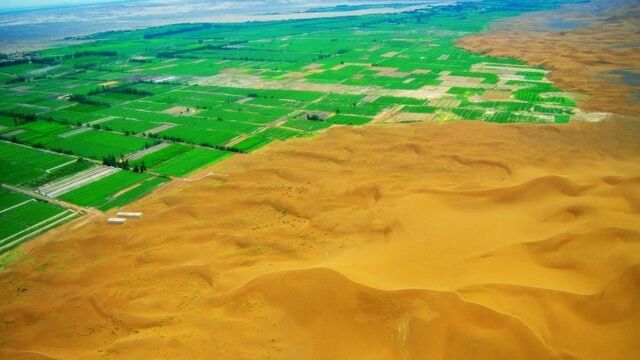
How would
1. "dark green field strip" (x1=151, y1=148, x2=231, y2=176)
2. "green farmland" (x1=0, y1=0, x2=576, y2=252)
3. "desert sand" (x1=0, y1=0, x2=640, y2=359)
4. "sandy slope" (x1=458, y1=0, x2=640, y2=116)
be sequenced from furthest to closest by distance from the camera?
"sandy slope" (x1=458, y1=0, x2=640, y2=116) < "green farmland" (x1=0, y1=0, x2=576, y2=252) < "dark green field strip" (x1=151, y1=148, x2=231, y2=176) < "desert sand" (x1=0, y1=0, x2=640, y2=359)

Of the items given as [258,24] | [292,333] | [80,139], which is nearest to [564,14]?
[258,24]

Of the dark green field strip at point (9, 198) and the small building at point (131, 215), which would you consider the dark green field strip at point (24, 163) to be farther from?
the small building at point (131, 215)

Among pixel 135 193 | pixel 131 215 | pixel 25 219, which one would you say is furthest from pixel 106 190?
pixel 131 215

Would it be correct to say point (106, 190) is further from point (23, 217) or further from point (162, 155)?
point (162, 155)

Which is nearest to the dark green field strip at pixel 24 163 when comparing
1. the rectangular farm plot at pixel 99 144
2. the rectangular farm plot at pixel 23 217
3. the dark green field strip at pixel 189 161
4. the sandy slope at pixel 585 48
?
the rectangular farm plot at pixel 99 144

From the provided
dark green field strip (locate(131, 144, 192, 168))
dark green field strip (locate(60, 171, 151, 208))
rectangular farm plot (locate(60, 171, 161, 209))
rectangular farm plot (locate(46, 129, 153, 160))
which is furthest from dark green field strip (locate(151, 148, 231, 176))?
rectangular farm plot (locate(46, 129, 153, 160))

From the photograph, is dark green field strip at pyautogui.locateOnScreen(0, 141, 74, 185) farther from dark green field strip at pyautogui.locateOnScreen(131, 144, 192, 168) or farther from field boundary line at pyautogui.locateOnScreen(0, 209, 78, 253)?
field boundary line at pyautogui.locateOnScreen(0, 209, 78, 253)
